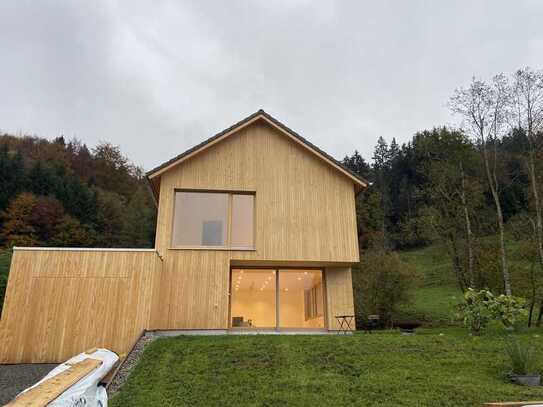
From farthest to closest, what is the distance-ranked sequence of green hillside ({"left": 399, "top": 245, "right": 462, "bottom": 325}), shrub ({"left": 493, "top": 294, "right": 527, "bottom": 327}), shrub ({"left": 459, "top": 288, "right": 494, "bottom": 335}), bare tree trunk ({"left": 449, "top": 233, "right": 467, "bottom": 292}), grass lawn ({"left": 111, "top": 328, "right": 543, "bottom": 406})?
green hillside ({"left": 399, "top": 245, "right": 462, "bottom": 325})
bare tree trunk ({"left": 449, "top": 233, "right": 467, "bottom": 292})
shrub ({"left": 459, "top": 288, "right": 494, "bottom": 335})
shrub ({"left": 493, "top": 294, "right": 527, "bottom": 327})
grass lawn ({"left": 111, "top": 328, "right": 543, "bottom": 406})

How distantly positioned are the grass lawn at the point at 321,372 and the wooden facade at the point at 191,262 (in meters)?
1.63

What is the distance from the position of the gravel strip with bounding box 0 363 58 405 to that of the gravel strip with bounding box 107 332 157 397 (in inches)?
65.5

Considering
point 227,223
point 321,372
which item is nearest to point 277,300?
point 227,223

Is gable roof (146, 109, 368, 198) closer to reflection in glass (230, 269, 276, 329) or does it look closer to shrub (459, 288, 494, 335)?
reflection in glass (230, 269, 276, 329)

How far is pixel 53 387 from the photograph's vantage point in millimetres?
2055

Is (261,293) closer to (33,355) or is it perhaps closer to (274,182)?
(274,182)

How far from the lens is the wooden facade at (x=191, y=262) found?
10.1 m

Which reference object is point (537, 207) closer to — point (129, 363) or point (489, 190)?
point (489, 190)

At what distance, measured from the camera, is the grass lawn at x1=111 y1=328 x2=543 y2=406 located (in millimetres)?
6555

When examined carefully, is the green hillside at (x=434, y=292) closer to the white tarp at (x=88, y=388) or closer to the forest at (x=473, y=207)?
the forest at (x=473, y=207)

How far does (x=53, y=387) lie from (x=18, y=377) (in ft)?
26.6

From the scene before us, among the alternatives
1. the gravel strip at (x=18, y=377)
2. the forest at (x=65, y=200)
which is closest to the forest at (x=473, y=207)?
the forest at (x=65, y=200)

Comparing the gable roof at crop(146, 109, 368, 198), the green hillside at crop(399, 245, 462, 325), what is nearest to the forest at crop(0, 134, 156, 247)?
the gable roof at crop(146, 109, 368, 198)

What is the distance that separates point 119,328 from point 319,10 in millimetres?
16071
